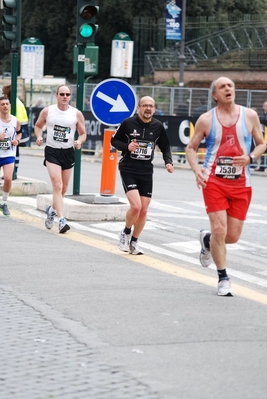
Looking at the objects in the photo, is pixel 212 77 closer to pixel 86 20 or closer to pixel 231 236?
pixel 86 20

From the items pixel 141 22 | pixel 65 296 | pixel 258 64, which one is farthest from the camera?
pixel 141 22

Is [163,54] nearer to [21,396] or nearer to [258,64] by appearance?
[258,64]

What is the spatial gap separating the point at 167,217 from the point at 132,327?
8.95 metres

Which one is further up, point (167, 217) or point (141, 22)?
point (141, 22)

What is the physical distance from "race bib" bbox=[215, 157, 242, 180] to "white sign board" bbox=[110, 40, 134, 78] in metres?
Result: 27.5

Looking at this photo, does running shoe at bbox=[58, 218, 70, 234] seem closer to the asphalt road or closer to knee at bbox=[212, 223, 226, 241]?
the asphalt road

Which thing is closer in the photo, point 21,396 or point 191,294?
point 21,396

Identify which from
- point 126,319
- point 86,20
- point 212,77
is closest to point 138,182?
point 126,319

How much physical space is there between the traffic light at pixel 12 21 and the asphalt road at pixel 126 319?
512 centimetres

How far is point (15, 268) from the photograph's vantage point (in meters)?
10.5

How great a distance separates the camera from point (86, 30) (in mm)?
15859

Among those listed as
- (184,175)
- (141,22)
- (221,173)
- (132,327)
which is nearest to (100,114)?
(221,173)

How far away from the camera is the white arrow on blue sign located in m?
15.0

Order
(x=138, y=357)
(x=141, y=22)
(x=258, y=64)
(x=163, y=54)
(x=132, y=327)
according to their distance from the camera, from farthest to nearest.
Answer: (x=141, y=22) → (x=163, y=54) → (x=258, y=64) → (x=132, y=327) → (x=138, y=357)
